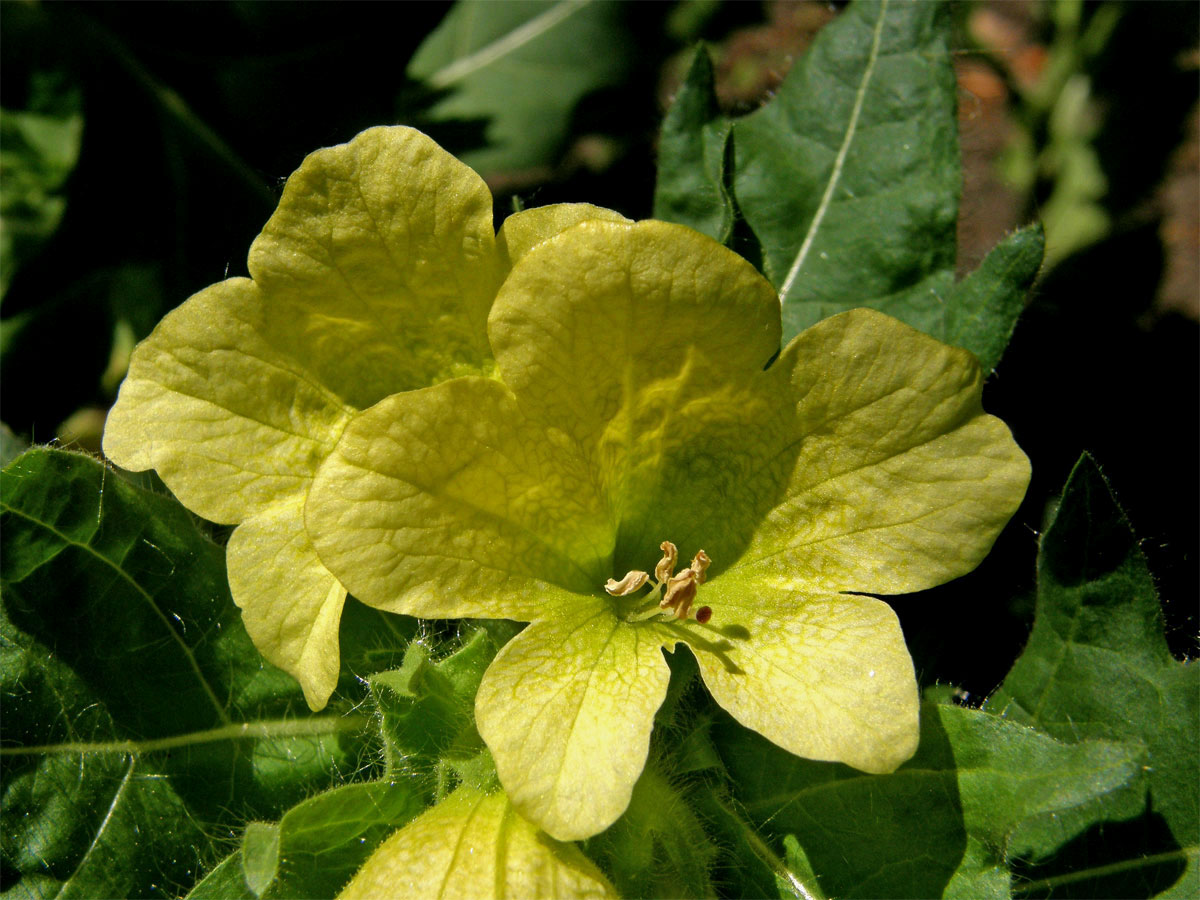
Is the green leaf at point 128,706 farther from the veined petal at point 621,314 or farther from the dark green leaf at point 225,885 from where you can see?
the veined petal at point 621,314

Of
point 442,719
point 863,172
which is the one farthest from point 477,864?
point 863,172

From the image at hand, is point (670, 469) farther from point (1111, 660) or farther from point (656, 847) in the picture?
point (1111, 660)

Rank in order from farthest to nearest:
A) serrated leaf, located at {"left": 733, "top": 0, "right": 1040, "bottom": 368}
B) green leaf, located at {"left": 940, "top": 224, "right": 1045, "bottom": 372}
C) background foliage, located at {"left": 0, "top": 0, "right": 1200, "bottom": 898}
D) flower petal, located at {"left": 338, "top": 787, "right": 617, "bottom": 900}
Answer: serrated leaf, located at {"left": 733, "top": 0, "right": 1040, "bottom": 368} → green leaf, located at {"left": 940, "top": 224, "right": 1045, "bottom": 372} → background foliage, located at {"left": 0, "top": 0, "right": 1200, "bottom": 898} → flower petal, located at {"left": 338, "top": 787, "right": 617, "bottom": 900}

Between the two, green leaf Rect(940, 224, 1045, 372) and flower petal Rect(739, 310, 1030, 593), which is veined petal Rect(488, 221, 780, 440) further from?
green leaf Rect(940, 224, 1045, 372)

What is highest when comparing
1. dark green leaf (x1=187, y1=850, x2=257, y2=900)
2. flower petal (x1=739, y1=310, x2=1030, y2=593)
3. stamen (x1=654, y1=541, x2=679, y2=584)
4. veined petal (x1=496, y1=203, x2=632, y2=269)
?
veined petal (x1=496, y1=203, x2=632, y2=269)

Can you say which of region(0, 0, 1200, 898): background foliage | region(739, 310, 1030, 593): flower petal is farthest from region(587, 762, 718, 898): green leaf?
region(739, 310, 1030, 593): flower petal

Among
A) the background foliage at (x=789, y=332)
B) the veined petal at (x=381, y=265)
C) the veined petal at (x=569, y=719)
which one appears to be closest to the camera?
the veined petal at (x=569, y=719)

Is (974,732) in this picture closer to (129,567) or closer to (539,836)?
(539,836)

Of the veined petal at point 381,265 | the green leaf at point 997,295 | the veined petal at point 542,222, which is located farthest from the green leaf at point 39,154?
the green leaf at point 997,295
